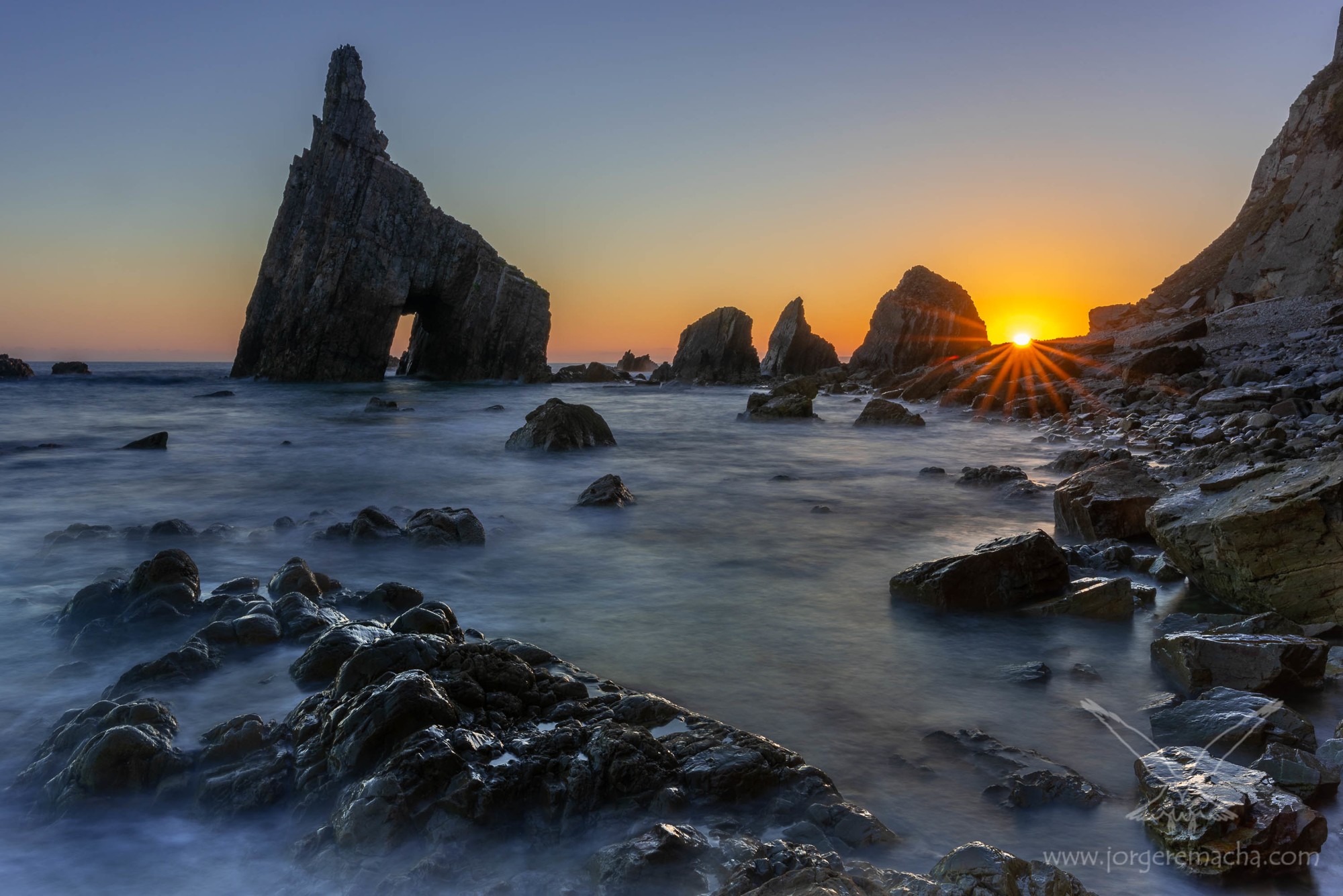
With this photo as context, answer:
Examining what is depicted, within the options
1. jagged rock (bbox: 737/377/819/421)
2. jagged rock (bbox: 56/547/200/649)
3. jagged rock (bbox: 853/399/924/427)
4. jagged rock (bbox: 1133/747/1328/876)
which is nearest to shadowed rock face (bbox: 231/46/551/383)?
jagged rock (bbox: 737/377/819/421)

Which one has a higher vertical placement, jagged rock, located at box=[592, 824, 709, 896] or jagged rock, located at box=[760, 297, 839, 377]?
jagged rock, located at box=[760, 297, 839, 377]

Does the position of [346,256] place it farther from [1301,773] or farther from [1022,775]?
[1301,773]

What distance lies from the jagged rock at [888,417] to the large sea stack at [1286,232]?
17824 mm

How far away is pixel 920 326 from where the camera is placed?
180 feet

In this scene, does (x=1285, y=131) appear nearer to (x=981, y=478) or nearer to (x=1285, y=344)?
(x=1285, y=344)

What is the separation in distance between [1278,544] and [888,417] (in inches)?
585

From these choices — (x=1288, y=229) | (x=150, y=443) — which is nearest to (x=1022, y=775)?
(x=150, y=443)

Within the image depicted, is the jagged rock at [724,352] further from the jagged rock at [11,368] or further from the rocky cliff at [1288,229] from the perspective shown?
the jagged rock at [11,368]

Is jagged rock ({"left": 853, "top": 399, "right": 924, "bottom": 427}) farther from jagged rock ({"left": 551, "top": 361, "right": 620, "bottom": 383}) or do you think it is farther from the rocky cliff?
jagged rock ({"left": 551, "top": 361, "right": 620, "bottom": 383})

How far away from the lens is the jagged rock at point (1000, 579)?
15.2ft

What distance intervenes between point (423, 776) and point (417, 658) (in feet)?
2.57

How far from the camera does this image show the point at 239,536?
257 inches

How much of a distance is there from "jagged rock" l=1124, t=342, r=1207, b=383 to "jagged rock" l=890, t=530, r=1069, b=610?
1691cm

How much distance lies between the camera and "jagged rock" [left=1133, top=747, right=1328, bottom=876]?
214 cm
